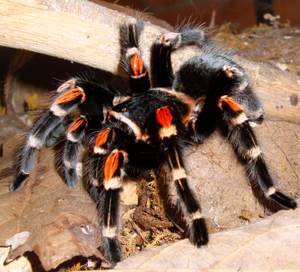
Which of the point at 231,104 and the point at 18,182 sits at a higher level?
the point at 231,104

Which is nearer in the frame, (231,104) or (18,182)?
(231,104)

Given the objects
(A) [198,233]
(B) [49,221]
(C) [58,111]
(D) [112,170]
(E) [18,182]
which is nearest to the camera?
(A) [198,233]

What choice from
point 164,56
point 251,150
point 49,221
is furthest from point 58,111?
point 251,150

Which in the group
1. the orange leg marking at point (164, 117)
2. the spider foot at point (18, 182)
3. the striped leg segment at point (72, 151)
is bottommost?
the spider foot at point (18, 182)

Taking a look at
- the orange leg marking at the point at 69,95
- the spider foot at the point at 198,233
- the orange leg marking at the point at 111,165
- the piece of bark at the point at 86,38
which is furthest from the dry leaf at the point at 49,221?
the piece of bark at the point at 86,38

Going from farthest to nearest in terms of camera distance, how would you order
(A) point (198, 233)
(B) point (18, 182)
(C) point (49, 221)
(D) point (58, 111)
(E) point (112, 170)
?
(B) point (18, 182), (D) point (58, 111), (C) point (49, 221), (E) point (112, 170), (A) point (198, 233)

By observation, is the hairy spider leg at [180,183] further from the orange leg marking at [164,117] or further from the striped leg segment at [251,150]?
the striped leg segment at [251,150]

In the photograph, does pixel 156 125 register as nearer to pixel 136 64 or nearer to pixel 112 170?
pixel 112 170

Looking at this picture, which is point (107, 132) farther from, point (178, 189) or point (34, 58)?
point (34, 58)

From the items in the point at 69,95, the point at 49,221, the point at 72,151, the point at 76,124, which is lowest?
the point at 49,221
